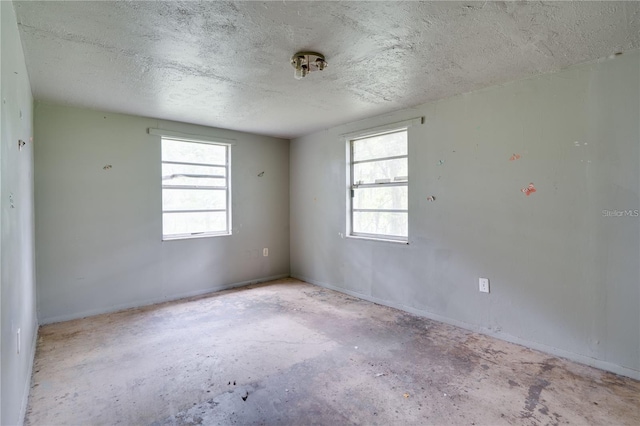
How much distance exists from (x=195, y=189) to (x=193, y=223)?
45 centimetres

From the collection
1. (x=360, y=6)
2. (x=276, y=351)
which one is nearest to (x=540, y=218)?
(x=360, y=6)

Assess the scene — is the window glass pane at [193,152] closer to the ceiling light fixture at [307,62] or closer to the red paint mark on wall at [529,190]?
the ceiling light fixture at [307,62]

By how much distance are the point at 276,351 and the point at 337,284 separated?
75.9 inches

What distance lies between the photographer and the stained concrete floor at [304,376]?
189 centimetres

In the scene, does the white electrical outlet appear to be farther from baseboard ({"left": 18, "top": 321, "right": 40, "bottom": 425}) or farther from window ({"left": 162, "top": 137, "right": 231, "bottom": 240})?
baseboard ({"left": 18, "top": 321, "right": 40, "bottom": 425})

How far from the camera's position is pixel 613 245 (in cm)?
232

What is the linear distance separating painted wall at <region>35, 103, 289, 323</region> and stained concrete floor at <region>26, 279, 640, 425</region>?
44 cm

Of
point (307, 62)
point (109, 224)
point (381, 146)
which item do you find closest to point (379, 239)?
point (381, 146)

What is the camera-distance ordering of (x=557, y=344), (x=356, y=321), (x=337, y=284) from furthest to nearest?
(x=337, y=284) < (x=356, y=321) < (x=557, y=344)

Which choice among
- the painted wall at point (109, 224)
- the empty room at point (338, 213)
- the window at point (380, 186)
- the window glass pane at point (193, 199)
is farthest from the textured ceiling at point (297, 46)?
the window glass pane at point (193, 199)

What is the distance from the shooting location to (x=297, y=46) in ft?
7.01

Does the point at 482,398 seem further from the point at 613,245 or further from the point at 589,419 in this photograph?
the point at 613,245

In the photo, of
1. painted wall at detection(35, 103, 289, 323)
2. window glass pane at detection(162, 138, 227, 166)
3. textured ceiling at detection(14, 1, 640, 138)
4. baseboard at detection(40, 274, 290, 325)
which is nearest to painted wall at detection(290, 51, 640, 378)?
textured ceiling at detection(14, 1, 640, 138)

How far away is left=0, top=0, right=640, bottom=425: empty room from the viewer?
6.16 ft
